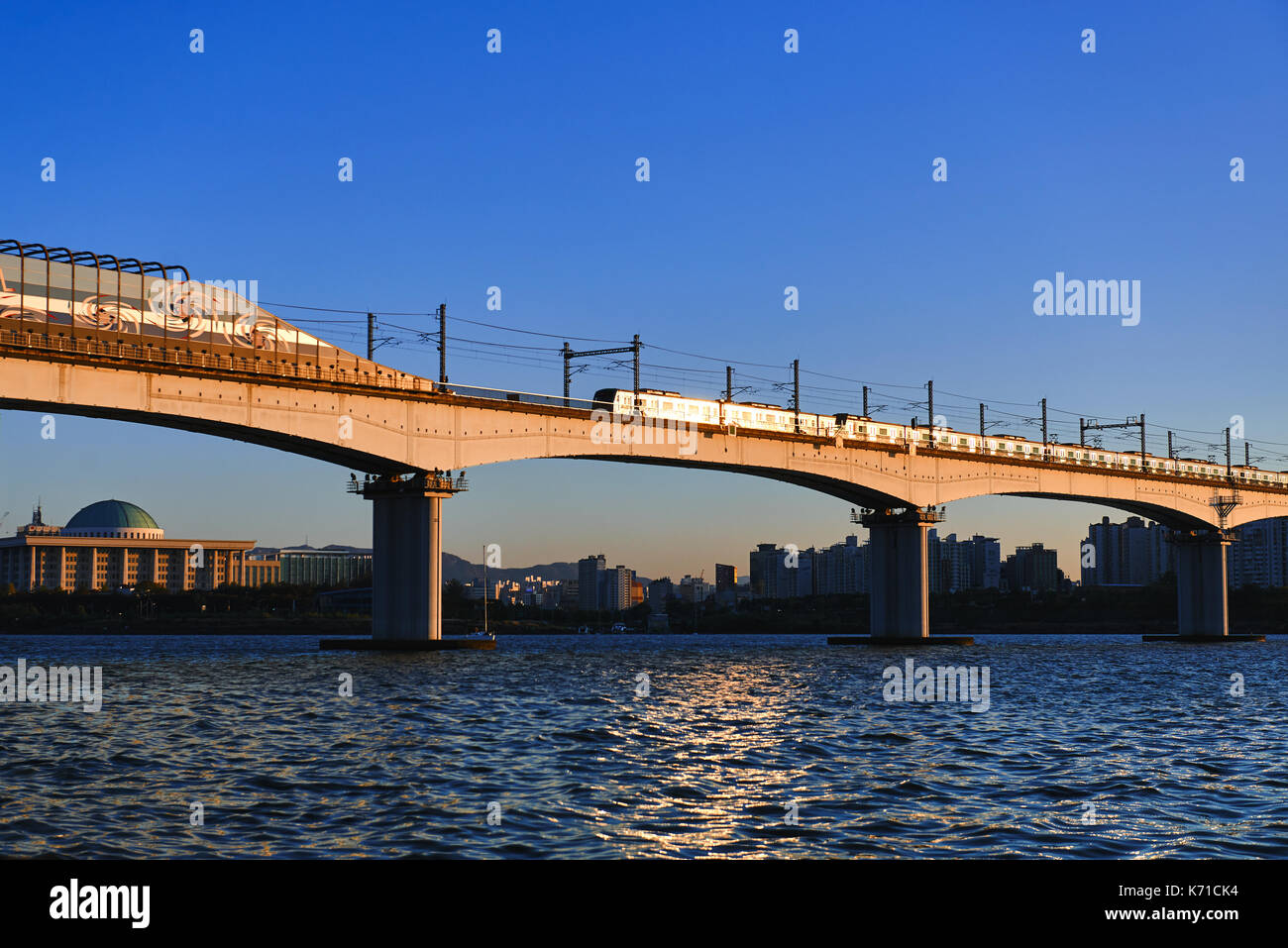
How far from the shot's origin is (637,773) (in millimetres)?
20156

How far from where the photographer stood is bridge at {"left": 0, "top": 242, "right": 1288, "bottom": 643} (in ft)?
168

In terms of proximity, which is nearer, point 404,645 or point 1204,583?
point 404,645

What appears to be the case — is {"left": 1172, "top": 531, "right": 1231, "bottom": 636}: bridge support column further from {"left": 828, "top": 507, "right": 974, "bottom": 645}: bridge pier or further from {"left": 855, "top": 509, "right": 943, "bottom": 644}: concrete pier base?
{"left": 855, "top": 509, "right": 943, "bottom": 644}: concrete pier base

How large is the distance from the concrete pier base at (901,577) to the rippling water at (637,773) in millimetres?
45967

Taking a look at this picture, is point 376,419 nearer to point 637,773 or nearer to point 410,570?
point 410,570

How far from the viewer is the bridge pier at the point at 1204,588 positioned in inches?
4417

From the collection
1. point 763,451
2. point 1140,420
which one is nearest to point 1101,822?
point 763,451

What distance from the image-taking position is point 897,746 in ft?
78.7

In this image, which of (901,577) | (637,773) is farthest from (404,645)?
(637,773)

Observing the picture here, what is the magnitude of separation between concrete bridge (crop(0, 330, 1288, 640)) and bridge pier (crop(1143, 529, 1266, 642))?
962 inches

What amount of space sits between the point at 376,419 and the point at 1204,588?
84.8 metres
